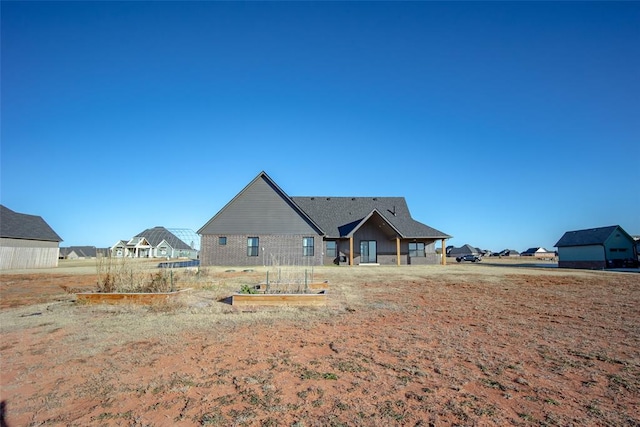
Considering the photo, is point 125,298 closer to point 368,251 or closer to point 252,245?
point 252,245

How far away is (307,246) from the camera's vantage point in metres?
27.8

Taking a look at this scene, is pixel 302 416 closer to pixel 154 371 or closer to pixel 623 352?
pixel 154 371

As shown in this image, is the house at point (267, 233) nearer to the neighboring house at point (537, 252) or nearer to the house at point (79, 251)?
the house at point (79, 251)

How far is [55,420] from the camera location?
3.25 meters

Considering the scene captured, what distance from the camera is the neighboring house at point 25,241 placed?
28.9 meters

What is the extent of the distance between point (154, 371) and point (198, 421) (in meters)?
1.62

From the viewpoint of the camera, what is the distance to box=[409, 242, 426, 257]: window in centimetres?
3056

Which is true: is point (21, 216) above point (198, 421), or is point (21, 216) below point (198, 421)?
above

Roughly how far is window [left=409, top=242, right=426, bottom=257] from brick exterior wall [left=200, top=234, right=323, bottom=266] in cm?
889

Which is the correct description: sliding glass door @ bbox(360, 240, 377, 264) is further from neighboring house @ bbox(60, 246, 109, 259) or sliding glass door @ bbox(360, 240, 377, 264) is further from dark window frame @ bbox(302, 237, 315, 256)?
neighboring house @ bbox(60, 246, 109, 259)

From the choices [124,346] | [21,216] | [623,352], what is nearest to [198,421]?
[124,346]

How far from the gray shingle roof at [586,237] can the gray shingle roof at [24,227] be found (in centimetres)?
5031

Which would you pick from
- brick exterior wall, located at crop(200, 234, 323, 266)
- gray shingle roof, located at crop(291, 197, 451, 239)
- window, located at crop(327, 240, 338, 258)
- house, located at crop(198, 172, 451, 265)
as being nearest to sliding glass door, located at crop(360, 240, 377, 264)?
house, located at crop(198, 172, 451, 265)

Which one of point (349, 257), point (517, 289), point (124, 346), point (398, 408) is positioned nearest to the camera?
point (398, 408)
